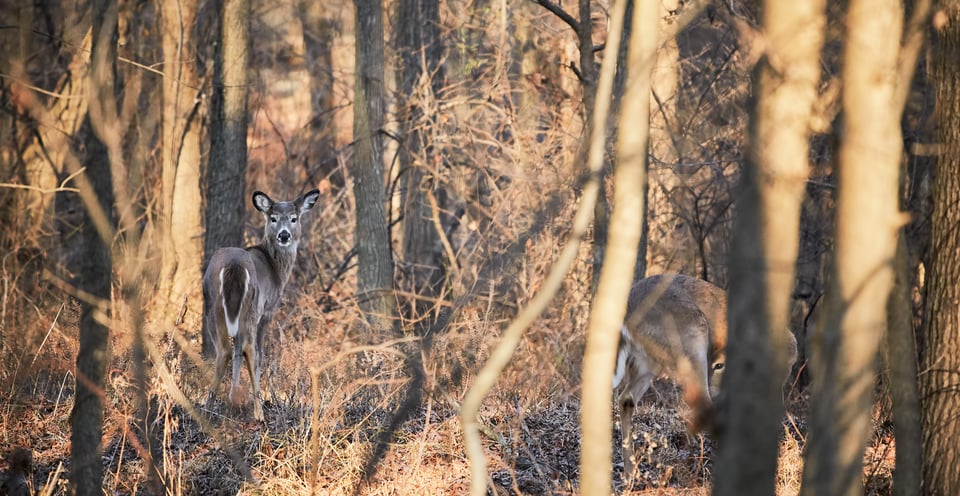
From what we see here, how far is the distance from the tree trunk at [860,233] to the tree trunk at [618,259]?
0.92m

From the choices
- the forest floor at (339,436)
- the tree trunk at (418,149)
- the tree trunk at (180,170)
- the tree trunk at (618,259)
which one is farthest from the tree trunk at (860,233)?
the tree trunk at (180,170)

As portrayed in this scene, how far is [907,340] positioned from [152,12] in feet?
58.1

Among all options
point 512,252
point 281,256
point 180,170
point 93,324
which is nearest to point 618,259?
point 93,324

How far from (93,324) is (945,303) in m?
4.99

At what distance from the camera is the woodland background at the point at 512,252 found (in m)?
5.12

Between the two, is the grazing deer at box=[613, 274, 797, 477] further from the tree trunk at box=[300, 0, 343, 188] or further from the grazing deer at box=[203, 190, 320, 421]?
the tree trunk at box=[300, 0, 343, 188]

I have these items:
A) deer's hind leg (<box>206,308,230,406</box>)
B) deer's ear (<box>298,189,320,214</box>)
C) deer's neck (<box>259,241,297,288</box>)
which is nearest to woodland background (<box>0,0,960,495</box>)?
deer's hind leg (<box>206,308,230,406</box>)

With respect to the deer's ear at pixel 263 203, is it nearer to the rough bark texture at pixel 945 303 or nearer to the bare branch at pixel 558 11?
the bare branch at pixel 558 11

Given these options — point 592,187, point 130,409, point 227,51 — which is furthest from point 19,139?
point 592,187

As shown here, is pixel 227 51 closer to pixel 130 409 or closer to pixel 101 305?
pixel 130 409

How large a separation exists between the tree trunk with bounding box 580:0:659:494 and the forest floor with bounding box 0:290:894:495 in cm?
110

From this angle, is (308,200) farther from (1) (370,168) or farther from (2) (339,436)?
(2) (339,436)

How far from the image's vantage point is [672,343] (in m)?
8.66

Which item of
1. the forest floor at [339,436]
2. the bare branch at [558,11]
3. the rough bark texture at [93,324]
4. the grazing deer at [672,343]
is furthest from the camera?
the bare branch at [558,11]
